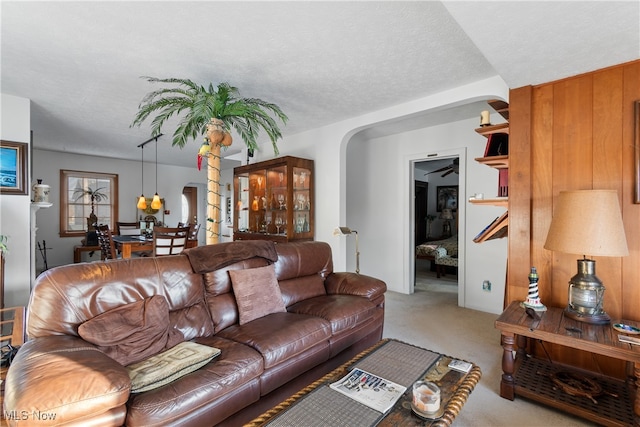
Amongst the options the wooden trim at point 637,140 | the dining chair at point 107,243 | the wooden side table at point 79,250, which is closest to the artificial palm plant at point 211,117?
the dining chair at point 107,243

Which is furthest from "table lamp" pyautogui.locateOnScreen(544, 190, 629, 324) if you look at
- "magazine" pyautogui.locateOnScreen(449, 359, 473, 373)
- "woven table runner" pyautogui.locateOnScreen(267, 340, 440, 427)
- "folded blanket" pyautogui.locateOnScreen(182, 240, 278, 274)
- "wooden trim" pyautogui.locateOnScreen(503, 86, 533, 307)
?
"folded blanket" pyautogui.locateOnScreen(182, 240, 278, 274)

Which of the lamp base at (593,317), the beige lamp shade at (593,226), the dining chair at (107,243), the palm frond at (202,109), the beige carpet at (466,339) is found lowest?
the beige carpet at (466,339)

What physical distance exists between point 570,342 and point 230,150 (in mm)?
5656

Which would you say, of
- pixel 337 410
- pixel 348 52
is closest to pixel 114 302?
pixel 337 410

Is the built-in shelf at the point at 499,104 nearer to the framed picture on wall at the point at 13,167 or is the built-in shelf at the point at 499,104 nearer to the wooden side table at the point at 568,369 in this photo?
the wooden side table at the point at 568,369

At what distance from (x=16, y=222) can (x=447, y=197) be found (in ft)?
26.9

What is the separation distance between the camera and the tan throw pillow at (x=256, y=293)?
2.21 meters

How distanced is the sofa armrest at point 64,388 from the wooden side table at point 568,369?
2121mm

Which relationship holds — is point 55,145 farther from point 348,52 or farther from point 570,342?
point 570,342

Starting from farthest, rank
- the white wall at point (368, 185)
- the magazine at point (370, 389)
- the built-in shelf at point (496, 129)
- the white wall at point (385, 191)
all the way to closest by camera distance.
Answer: the white wall at point (385, 191) < the white wall at point (368, 185) < the built-in shelf at point (496, 129) < the magazine at point (370, 389)

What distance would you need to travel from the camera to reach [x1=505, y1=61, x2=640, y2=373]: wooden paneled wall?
1.98 meters

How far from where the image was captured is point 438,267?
5.85 m

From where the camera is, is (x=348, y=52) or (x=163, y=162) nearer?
(x=348, y=52)

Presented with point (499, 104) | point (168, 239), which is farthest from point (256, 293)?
point (499, 104)
